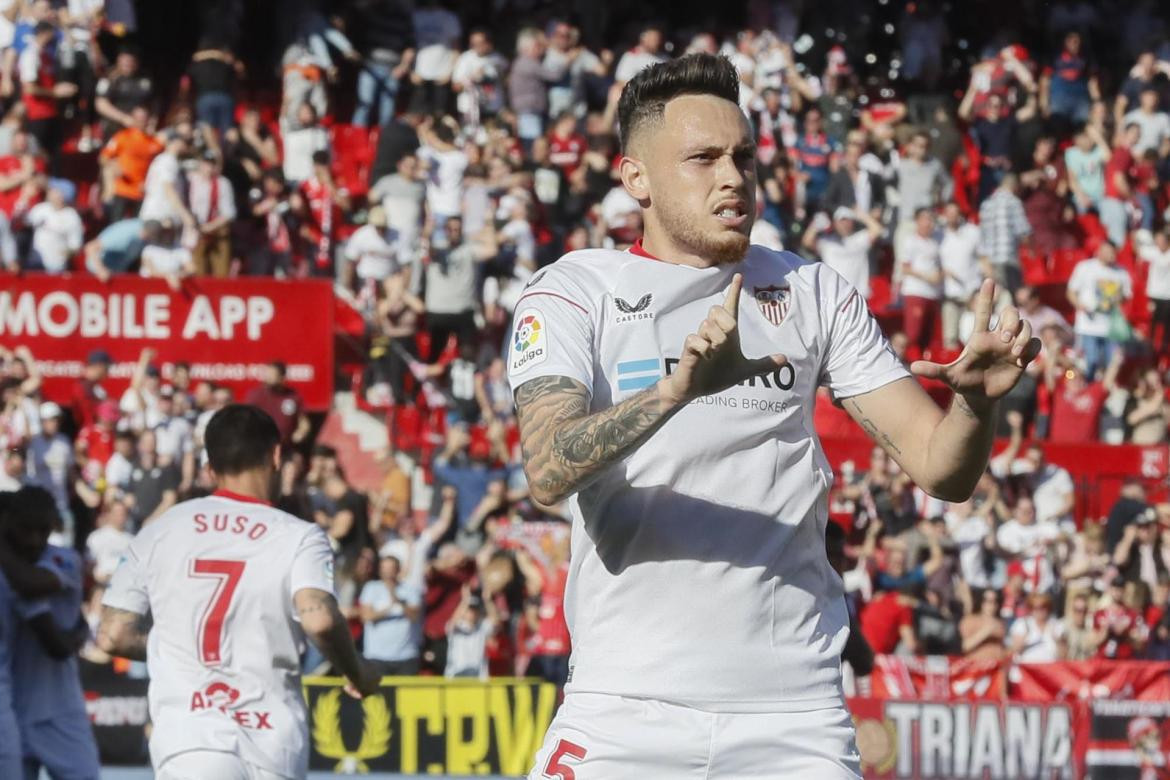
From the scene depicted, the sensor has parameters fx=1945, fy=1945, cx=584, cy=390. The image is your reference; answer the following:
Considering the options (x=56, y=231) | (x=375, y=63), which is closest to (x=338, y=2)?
(x=375, y=63)

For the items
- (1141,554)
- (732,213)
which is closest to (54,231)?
(1141,554)

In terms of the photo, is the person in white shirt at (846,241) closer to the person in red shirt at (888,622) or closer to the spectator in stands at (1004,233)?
the spectator in stands at (1004,233)

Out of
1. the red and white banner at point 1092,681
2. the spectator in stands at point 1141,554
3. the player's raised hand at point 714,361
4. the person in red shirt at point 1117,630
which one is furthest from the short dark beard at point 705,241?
the spectator in stands at point 1141,554

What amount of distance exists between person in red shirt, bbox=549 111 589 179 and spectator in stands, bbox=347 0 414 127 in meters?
2.10

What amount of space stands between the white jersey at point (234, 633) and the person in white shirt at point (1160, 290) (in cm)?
1587

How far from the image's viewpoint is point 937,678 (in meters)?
15.3

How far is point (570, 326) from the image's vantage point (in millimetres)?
4230

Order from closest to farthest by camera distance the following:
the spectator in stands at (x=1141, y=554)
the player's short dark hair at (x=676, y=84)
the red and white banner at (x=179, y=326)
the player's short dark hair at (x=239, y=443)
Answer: the player's short dark hair at (x=676, y=84)
the player's short dark hair at (x=239, y=443)
the spectator in stands at (x=1141, y=554)
the red and white banner at (x=179, y=326)

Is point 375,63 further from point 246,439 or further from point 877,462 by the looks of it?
point 246,439

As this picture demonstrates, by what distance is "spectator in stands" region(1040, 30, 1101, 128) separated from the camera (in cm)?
2334

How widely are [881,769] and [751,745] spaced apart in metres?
10.9

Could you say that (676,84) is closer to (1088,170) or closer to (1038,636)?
(1038,636)

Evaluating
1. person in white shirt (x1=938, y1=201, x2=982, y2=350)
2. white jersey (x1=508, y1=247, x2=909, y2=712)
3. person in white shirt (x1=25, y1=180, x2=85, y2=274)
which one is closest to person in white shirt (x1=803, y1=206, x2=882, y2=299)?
person in white shirt (x1=938, y1=201, x2=982, y2=350)

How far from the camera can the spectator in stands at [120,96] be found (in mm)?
20344
